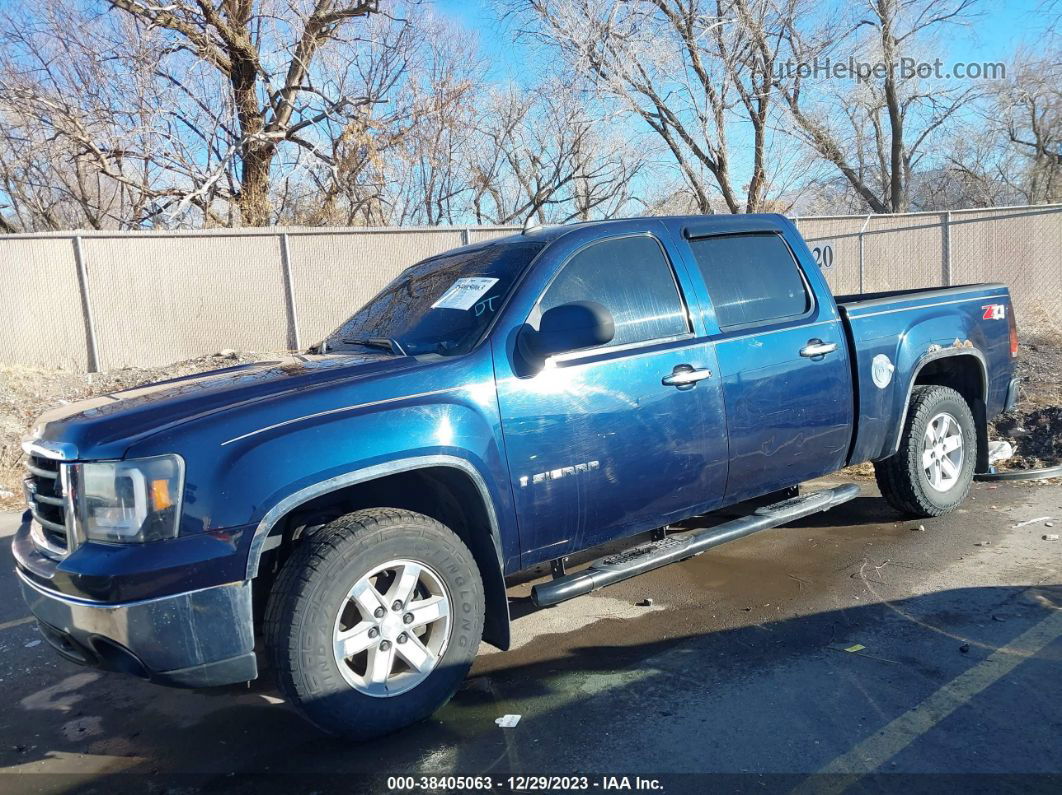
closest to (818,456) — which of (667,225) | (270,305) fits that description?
(667,225)

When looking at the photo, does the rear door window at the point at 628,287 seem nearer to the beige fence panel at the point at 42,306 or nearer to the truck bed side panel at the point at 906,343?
the truck bed side panel at the point at 906,343

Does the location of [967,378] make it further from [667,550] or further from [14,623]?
[14,623]

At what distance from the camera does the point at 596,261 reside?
3875mm

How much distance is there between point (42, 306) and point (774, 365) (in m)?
11.2

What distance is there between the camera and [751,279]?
176 inches

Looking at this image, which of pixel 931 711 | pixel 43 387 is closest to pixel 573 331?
pixel 931 711

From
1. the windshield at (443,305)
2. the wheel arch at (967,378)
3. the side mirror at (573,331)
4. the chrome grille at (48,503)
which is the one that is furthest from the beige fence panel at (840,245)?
the chrome grille at (48,503)

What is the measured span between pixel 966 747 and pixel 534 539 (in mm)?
1759

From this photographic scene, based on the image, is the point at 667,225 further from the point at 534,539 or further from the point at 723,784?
the point at 723,784

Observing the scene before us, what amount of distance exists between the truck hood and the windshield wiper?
2.4 inches

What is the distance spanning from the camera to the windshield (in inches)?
142

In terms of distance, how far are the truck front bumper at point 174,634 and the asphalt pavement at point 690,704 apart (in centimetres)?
48

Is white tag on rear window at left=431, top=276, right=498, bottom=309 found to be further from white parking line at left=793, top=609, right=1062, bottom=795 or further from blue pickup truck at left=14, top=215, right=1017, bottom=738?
white parking line at left=793, top=609, right=1062, bottom=795

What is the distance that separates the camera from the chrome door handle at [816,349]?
14.4ft
